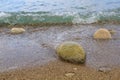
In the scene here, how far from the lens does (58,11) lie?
11688 millimetres

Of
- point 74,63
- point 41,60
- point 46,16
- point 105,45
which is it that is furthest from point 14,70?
point 46,16

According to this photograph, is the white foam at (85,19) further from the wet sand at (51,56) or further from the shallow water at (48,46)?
the wet sand at (51,56)

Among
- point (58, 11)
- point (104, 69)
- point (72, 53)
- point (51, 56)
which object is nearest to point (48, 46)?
point (51, 56)

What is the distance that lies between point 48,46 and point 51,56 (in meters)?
0.79

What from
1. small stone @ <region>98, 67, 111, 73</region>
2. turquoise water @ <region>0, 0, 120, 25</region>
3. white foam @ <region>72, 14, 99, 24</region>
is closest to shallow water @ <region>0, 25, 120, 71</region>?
small stone @ <region>98, 67, 111, 73</region>

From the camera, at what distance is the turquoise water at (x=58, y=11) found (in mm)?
10570

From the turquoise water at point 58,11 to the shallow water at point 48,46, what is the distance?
3.46 ft

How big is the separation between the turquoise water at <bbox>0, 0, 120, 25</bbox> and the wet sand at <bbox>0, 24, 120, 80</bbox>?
1419 mm

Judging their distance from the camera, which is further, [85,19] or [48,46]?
[85,19]

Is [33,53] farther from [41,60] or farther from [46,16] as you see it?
[46,16]

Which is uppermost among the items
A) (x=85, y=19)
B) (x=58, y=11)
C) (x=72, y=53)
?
(x=72, y=53)

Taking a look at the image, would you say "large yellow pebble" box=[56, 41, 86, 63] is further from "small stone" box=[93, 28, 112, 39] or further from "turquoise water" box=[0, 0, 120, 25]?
"turquoise water" box=[0, 0, 120, 25]

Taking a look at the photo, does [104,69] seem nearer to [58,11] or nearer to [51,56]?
[51,56]

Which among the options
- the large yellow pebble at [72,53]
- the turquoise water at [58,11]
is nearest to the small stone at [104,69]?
the large yellow pebble at [72,53]
